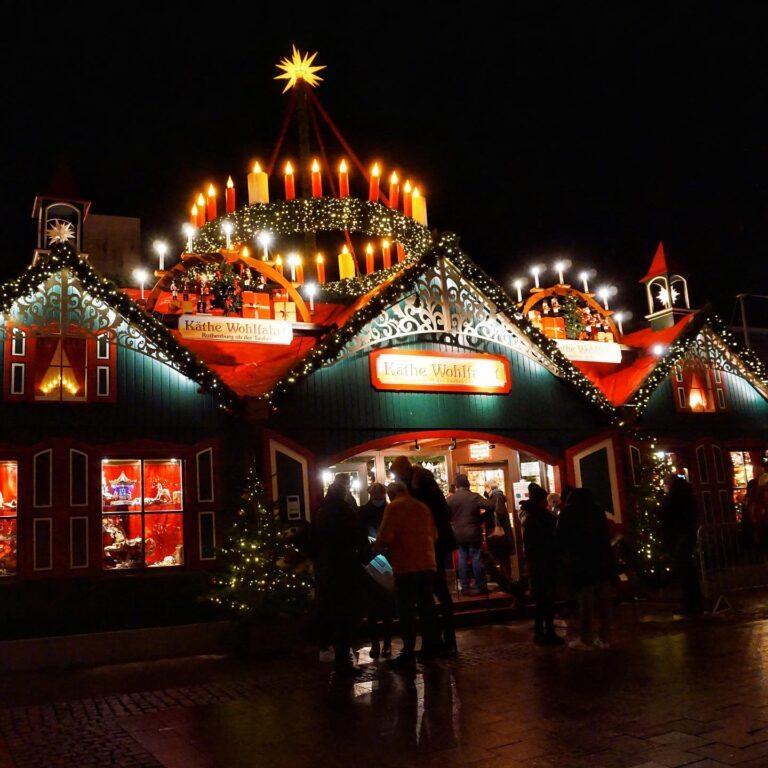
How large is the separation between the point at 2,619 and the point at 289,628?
342 cm

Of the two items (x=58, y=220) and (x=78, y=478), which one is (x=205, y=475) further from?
(x=58, y=220)

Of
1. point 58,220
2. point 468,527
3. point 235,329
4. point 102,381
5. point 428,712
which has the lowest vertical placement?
point 428,712

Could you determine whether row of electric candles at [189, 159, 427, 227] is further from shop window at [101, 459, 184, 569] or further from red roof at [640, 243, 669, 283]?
red roof at [640, 243, 669, 283]

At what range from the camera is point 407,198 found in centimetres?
1379

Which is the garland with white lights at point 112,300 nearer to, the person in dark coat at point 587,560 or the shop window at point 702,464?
the person in dark coat at point 587,560

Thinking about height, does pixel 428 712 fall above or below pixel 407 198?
below

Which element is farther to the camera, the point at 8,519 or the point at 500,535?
the point at 500,535

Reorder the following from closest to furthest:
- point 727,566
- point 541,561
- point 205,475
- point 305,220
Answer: point 541,561
point 205,475
point 727,566
point 305,220

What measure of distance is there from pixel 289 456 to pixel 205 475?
119 centimetres

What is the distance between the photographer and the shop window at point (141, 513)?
10047mm

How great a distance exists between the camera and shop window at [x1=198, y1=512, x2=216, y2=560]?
10266mm

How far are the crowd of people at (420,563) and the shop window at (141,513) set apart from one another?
2648 millimetres

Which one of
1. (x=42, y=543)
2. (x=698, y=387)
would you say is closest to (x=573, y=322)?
(x=698, y=387)

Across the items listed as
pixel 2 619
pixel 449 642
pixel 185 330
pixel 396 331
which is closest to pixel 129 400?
pixel 185 330
